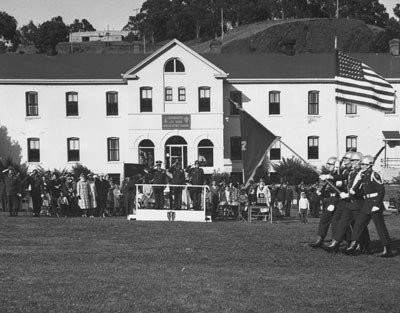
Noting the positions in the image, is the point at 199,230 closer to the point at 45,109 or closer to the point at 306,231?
the point at 306,231

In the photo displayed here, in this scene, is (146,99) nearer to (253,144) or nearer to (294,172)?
(294,172)

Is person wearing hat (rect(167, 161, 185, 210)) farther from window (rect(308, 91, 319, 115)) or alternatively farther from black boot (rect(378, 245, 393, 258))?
window (rect(308, 91, 319, 115))

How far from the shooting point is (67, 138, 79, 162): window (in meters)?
57.7

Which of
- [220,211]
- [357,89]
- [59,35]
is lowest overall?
[220,211]

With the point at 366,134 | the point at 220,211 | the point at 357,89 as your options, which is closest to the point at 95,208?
the point at 220,211

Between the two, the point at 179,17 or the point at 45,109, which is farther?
the point at 179,17

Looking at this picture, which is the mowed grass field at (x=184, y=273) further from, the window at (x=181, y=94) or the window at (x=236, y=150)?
the window at (x=236, y=150)

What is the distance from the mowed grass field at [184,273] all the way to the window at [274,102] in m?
37.1

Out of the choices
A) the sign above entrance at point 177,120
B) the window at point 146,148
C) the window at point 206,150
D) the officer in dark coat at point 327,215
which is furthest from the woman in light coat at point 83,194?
the window at point 206,150

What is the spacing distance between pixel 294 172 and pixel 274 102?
648 centimetres

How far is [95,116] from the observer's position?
57.7 metres

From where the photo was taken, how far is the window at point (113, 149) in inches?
2264

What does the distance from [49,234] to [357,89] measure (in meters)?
9.13

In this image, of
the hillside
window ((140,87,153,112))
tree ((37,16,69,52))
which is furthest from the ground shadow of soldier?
tree ((37,16,69,52))
